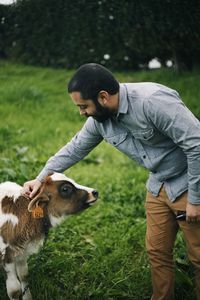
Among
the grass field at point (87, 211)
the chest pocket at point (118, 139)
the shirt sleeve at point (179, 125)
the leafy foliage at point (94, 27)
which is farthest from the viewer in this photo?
the leafy foliage at point (94, 27)

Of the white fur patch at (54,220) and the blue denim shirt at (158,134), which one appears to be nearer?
the blue denim shirt at (158,134)

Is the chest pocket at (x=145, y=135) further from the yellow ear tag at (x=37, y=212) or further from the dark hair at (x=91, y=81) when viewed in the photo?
the yellow ear tag at (x=37, y=212)

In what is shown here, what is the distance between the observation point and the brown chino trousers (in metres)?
3.56

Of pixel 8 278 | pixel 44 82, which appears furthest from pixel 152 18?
pixel 44 82

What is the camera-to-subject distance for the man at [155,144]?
3.19m

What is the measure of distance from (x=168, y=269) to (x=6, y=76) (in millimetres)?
4911

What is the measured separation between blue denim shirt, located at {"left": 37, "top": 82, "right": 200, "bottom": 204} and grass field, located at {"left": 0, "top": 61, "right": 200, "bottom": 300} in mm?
1252

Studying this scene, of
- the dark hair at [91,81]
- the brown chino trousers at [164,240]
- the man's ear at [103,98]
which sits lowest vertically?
the brown chino trousers at [164,240]

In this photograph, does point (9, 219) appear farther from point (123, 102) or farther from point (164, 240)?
point (123, 102)

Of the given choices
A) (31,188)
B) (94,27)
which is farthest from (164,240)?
(94,27)

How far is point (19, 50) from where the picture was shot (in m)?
5.75

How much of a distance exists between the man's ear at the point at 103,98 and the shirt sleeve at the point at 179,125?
11.2 inches

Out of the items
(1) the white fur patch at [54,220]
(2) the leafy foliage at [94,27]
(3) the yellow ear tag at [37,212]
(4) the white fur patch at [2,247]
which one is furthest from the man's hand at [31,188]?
(2) the leafy foliage at [94,27]

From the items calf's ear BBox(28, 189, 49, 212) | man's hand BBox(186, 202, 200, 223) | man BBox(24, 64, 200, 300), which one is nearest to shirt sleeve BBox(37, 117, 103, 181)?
man BBox(24, 64, 200, 300)
